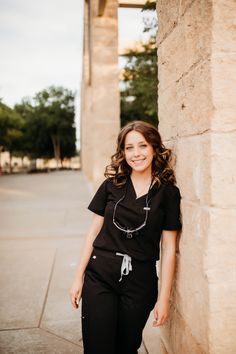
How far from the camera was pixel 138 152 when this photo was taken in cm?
204

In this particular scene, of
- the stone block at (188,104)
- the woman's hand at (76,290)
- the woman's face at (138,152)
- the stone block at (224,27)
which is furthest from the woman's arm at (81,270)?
the stone block at (224,27)

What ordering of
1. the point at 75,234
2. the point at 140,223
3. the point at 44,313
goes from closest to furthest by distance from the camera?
the point at 140,223 → the point at 44,313 → the point at 75,234

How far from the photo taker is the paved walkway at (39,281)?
282 centimetres

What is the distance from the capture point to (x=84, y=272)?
6.90ft

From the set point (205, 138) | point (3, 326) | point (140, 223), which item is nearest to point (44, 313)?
point (3, 326)

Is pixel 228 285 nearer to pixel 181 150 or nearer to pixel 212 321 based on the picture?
pixel 212 321

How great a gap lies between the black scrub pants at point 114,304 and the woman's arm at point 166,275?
0.21 ft

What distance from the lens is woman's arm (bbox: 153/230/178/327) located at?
6.33ft

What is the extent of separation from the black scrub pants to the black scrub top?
6cm

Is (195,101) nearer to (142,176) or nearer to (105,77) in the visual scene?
(142,176)

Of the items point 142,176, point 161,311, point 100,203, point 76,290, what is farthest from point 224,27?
point 76,290

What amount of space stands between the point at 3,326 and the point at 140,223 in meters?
1.92

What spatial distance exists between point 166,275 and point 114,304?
0.34m

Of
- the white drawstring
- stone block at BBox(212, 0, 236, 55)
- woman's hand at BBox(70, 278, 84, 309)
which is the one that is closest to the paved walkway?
woman's hand at BBox(70, 278, 84, 309)
